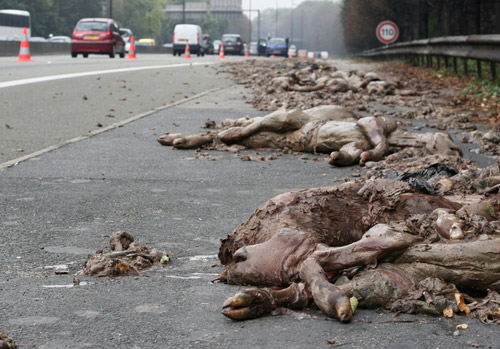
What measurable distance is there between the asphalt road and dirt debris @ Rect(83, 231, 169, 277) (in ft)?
0.26

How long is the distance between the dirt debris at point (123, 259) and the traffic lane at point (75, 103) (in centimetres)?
333

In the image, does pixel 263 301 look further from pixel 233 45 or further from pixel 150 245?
pixel 233 45

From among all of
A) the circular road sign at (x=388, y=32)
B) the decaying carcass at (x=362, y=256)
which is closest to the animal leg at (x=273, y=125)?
the decaying carcass at (x=362, y=256)

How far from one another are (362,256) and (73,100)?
9.99 meters

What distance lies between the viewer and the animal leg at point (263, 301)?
2.82 m

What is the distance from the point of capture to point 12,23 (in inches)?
2243

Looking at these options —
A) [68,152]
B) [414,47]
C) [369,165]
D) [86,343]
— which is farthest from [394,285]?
[414,47]

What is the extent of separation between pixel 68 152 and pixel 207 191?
2.23 m

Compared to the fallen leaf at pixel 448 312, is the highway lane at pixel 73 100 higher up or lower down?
higher up

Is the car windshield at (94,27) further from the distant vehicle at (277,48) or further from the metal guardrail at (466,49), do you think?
the distant vehicle at (277,48)

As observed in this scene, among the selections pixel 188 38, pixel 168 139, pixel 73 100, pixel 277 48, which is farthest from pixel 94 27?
pixel 168 139

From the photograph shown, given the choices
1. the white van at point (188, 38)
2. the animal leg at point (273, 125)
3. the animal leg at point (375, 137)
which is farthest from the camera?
the white van at point (188, 38)

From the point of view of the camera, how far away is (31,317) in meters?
2.89

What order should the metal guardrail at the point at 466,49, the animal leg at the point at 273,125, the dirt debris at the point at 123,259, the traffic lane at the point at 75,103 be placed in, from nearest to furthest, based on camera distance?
the dirt debris at the point at 123,259 < the animal leg at the point at 273,125 < the traffic lane at the point at 75,103 < the metal guardrail at the point at 466,49
